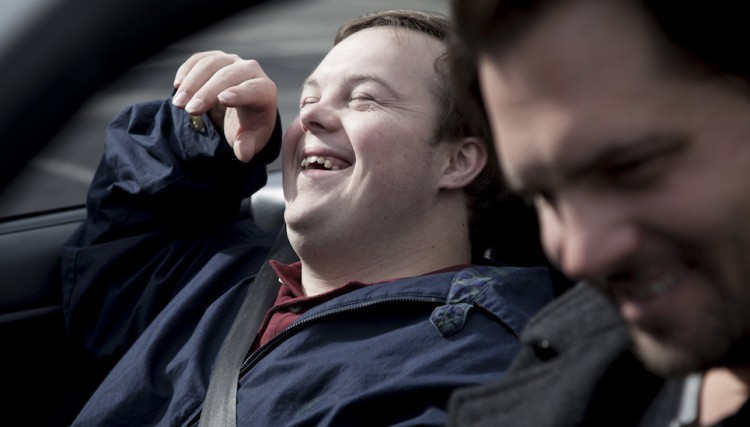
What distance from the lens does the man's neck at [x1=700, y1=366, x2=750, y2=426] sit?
1.07 m

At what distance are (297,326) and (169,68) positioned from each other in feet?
3.62

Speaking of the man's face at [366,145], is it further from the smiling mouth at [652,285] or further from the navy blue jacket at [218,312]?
the smiling mouth at [652,285]

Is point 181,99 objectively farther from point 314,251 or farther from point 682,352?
point 682,352

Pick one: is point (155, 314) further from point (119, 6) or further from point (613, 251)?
point (613, 251)

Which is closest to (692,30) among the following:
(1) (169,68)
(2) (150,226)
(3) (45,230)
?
(2) (150,226)

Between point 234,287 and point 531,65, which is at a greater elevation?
point 531,65

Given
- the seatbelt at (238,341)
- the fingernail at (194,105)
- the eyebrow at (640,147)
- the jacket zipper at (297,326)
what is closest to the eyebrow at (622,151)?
the eyebrow at (640,147)

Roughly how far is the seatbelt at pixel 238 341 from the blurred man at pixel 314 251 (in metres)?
0.02

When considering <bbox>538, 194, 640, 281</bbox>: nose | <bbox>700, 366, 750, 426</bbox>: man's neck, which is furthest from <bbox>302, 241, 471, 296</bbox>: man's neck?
<bbox>538, 194, 640, 281</bbox>: nose

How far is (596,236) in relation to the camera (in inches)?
36.9

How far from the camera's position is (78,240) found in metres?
2.29

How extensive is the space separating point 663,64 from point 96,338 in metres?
1.57

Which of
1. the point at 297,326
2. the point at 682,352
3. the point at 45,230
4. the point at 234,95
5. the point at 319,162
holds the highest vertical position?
the point at 682,352

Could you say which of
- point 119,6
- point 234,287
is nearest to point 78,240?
point 234,287
